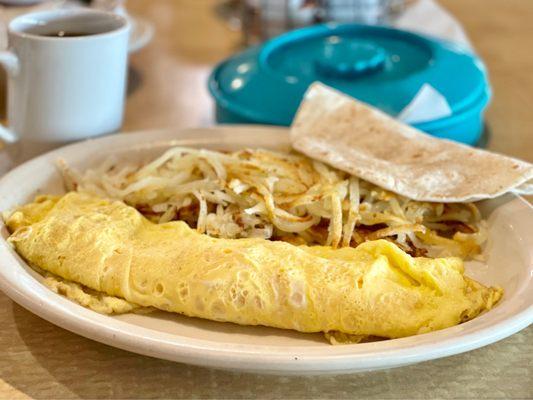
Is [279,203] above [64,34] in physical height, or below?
below

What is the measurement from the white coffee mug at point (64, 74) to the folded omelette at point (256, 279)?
325 millimetres

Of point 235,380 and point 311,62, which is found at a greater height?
point 311,62

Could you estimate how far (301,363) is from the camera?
754 mm

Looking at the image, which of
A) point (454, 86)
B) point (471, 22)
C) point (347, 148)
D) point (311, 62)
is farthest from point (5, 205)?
point (471, 22)

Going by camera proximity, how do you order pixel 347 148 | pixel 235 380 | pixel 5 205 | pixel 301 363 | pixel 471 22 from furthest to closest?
pixel 471 22, pixel 347 148, pixel 5 205, pixel 235 380, pixel 301 363

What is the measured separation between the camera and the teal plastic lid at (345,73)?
1.43m

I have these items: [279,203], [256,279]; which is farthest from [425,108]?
[256,279]

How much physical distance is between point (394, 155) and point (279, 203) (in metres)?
0.23

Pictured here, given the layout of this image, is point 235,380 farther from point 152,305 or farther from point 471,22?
point 471,22

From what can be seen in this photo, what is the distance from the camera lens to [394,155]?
47.6 inches

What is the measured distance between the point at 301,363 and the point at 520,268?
0.38 m

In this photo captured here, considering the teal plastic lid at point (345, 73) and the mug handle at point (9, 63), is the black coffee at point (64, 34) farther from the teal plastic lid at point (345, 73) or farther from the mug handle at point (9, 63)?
the teal plastic lid at point (345, 73)

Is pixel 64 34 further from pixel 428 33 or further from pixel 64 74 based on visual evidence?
pixel 428 33

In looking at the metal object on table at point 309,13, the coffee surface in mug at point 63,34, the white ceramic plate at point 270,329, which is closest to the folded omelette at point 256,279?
the white ceramic plate at point 270,329
